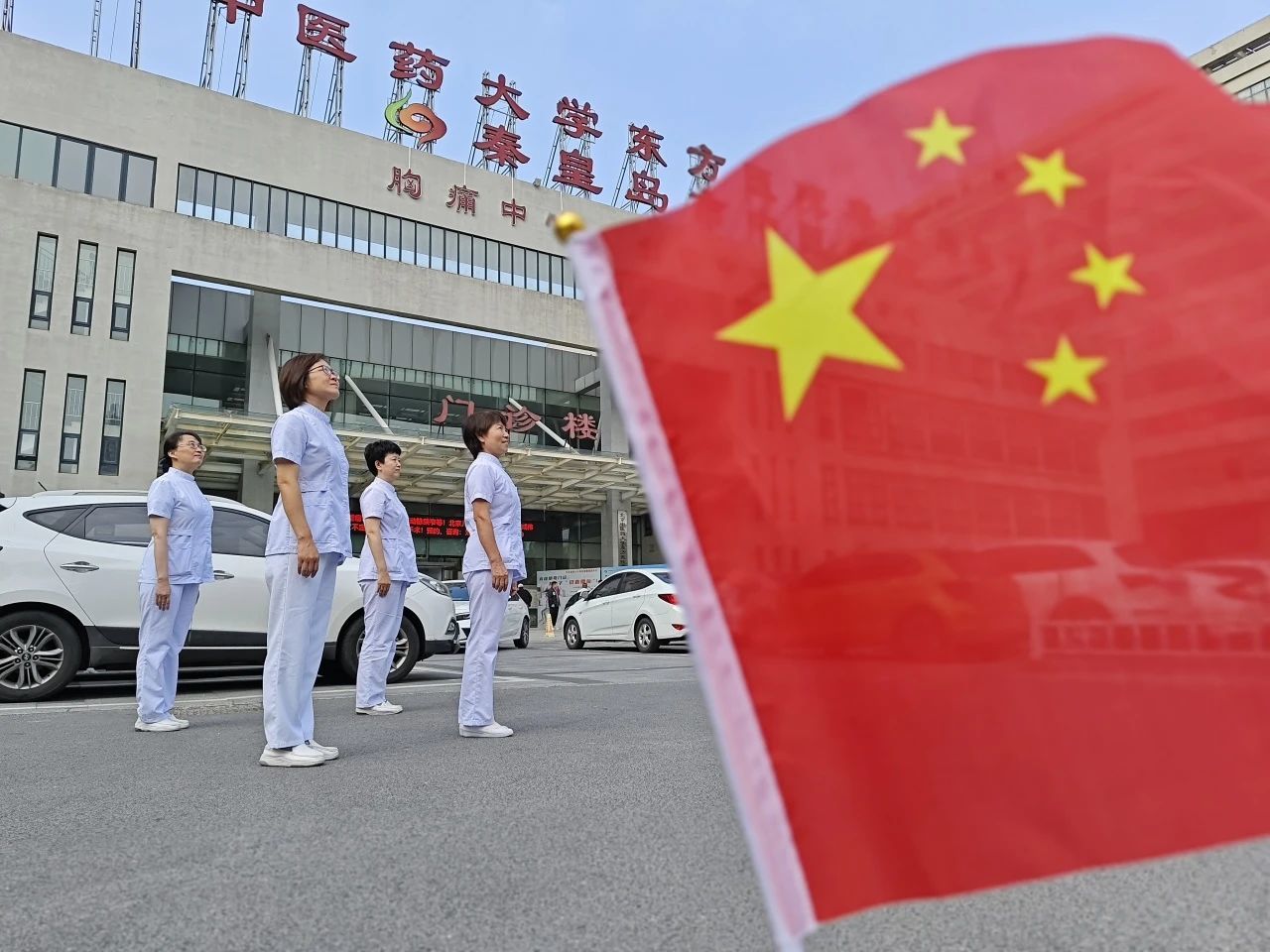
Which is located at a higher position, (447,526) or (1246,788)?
Answer: (447,526)

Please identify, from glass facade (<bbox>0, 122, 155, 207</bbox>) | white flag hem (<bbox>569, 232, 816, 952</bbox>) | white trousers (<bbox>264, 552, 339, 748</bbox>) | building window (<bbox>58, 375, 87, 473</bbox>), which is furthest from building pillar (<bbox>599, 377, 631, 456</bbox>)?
white flag hem (<bbox>569, 232, 816, 952</bbox>)

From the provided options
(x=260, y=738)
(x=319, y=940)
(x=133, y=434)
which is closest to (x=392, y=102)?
(x=133, y=434)

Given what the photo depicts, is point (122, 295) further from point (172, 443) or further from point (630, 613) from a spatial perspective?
point (172, 443)

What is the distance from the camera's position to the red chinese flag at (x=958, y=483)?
4.01 ft

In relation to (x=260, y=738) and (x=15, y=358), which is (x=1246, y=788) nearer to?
(x=260, y=738)

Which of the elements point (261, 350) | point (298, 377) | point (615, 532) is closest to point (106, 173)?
point (261, 350)

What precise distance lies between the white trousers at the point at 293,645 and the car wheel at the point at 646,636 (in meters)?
9.40

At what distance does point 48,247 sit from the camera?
2300 cm

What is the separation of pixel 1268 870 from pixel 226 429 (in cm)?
2422

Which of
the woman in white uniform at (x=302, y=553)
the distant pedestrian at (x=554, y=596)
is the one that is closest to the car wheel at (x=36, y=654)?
the woman in white uniform at (x=302, y=553)

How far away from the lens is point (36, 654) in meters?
6.57

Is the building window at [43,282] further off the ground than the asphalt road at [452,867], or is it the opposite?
the building window at [43,282]

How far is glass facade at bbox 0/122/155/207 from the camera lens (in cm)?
2317

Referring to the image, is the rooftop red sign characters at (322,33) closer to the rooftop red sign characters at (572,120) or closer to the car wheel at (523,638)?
the rooftop red sign characters at (572,120)
